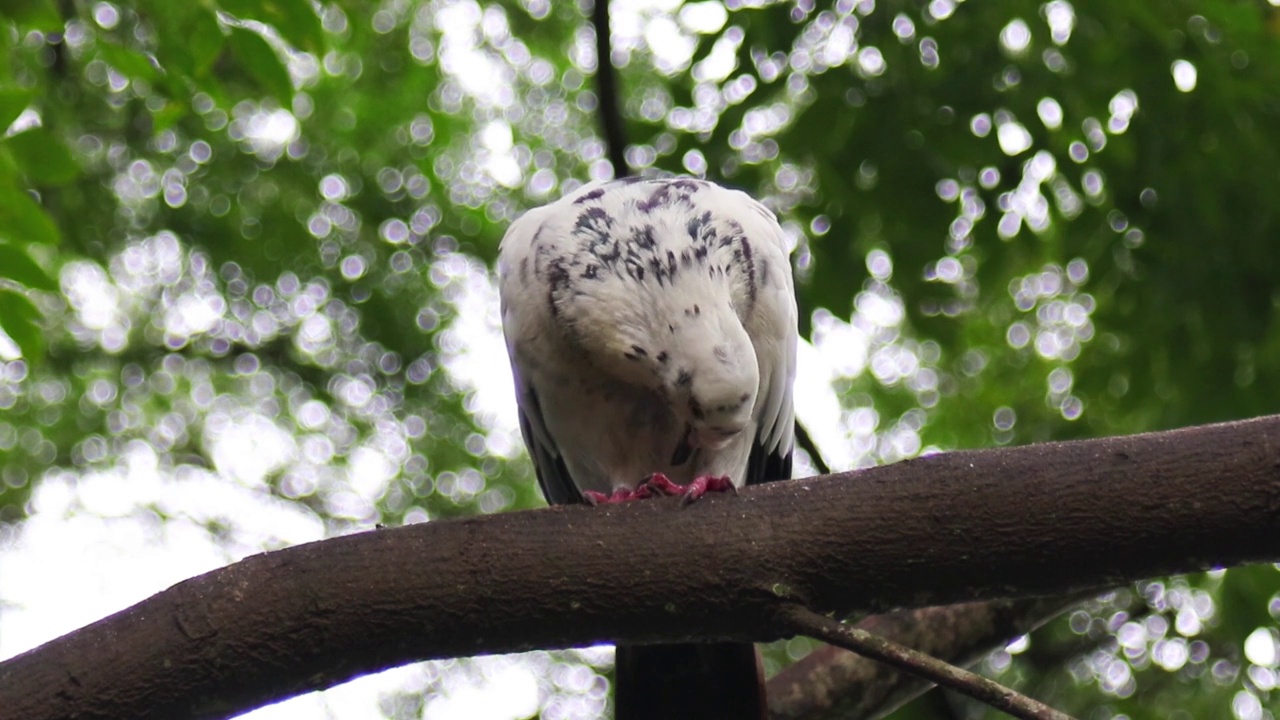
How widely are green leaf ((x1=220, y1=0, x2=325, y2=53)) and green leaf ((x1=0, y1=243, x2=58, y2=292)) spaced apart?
89cm

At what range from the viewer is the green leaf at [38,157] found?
3580 millimetres

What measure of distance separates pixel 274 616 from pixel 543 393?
1576 millimetres

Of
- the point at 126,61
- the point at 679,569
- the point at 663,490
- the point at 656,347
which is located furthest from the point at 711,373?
the point at 126,61

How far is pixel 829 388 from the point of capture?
9398mm

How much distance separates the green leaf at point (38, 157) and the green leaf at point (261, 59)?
63 cm

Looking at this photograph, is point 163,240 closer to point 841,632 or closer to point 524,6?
point 524,6

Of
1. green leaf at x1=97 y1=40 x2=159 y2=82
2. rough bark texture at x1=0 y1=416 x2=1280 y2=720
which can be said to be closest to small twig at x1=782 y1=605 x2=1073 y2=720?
rough bark texture at x1=0 y1=416 x2=1280 y2=720

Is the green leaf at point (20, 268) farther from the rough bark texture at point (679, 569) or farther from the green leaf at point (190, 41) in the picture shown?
the rough bark texture at point (679, 569)

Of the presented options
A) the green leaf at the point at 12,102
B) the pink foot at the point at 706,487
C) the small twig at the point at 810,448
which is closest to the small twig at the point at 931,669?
the pink foot at the point at 706,487

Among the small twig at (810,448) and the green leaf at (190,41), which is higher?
the green leaf at (190,41)

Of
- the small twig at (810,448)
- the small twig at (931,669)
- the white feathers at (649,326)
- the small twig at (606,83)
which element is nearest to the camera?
the small twig at (931,669)

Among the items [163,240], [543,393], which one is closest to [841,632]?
[543,393]

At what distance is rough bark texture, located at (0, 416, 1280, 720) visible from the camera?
2527mm

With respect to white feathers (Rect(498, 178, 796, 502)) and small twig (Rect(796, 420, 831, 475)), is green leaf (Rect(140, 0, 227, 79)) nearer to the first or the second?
white feathers (Rect(498, 178, 796, 502))
